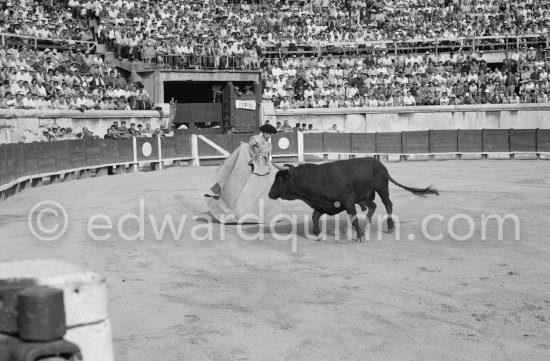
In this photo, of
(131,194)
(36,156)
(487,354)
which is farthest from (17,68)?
(487,354)

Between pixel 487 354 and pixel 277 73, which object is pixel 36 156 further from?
pixel 487 354

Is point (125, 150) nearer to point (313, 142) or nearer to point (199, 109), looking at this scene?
point (199, 109)

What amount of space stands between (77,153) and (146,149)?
3389 mm

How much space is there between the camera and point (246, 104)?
31.0m

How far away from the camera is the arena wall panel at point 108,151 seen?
79.0ft

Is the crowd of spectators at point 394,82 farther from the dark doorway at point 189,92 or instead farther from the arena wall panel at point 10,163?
the arena wall panel at point 10,163

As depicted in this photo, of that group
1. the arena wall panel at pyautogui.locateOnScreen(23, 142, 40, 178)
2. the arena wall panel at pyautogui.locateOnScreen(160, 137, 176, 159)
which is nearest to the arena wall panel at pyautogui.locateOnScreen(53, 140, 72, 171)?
the arena wall panel at pyautogui.locateOnScreen(23, 142, 40, 178)

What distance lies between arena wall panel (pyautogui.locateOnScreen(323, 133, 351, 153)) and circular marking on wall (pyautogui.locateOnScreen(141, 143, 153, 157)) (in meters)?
6.17

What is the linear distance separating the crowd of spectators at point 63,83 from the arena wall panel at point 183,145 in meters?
1.45

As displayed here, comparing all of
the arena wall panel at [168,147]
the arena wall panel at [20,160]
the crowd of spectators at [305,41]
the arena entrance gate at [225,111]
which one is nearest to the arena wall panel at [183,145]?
the arena wall panel at [168,147]

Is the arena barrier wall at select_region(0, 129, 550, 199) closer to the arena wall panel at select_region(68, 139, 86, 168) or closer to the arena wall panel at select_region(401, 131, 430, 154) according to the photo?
the arena wall panel at select_region(401, 131, 430, 154)

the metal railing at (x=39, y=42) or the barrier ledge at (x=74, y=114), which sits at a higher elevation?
the metal railing at (x=39, y=42)

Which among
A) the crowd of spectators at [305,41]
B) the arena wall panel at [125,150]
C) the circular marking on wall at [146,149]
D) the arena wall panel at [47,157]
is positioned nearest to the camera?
the arena wall panel at [47,157]

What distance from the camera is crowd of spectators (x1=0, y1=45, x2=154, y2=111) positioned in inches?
877
